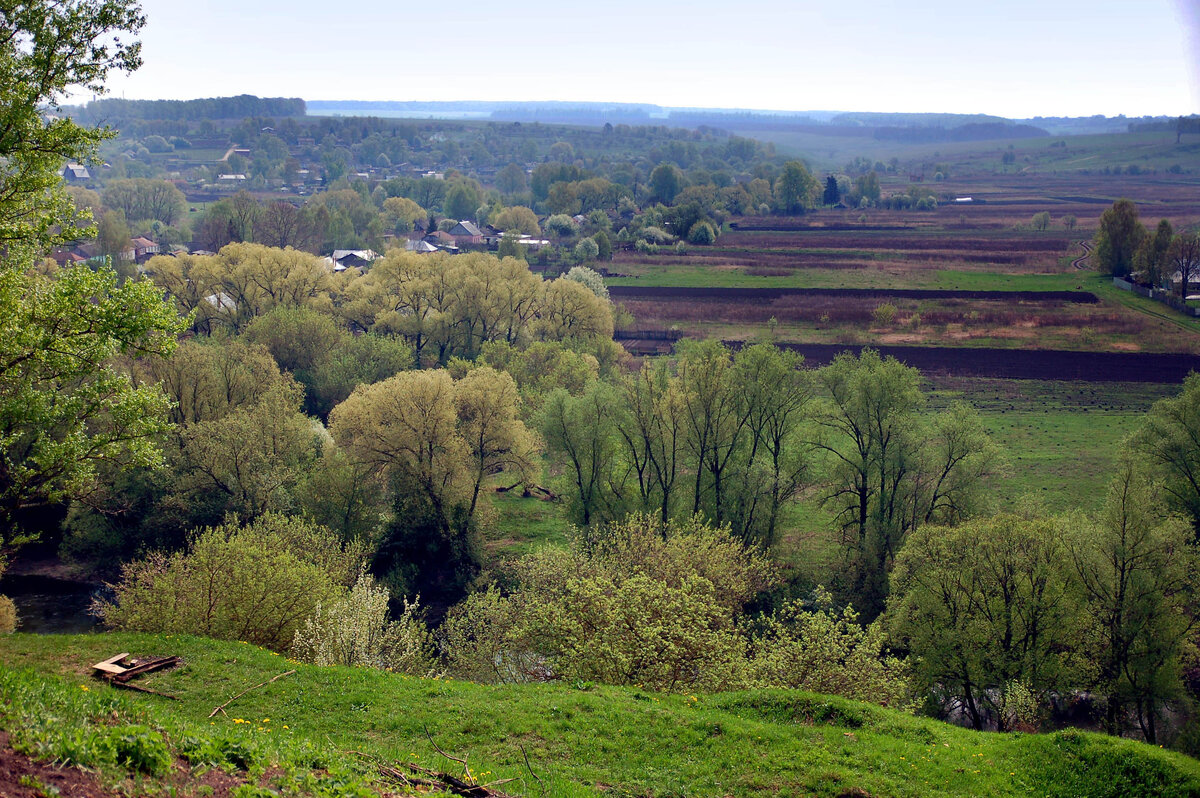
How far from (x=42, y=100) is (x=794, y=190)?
15758 centimetres

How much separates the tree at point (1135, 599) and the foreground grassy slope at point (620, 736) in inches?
398

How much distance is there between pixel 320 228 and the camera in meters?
102

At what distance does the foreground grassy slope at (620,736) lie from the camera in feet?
46.6

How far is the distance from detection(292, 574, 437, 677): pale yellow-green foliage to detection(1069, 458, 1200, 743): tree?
21.2 metres

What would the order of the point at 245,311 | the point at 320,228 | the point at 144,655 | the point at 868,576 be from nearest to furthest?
the point at 144,655 → the point at 868,576 → the point at 245,311 → the point at 320,228

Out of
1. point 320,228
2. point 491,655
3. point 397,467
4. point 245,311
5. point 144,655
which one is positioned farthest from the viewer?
point 320,228

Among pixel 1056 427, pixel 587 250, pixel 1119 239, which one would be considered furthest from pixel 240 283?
pixel 1119 239

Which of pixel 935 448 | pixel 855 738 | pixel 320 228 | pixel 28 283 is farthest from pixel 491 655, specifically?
pixel 320 228

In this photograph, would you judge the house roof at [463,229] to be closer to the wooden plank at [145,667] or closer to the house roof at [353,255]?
the house roof at [353,255]

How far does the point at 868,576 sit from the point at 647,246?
90576 millimetres

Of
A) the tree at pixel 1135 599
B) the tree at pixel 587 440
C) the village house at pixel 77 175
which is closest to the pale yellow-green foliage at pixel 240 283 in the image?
the tree at pixel 587 440

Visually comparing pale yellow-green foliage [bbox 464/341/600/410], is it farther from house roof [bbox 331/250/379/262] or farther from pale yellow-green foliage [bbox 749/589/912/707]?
house roof [bbox 331/250/379/262]

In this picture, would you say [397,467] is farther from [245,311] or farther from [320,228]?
[320,228]

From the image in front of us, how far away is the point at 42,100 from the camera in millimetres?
16250
